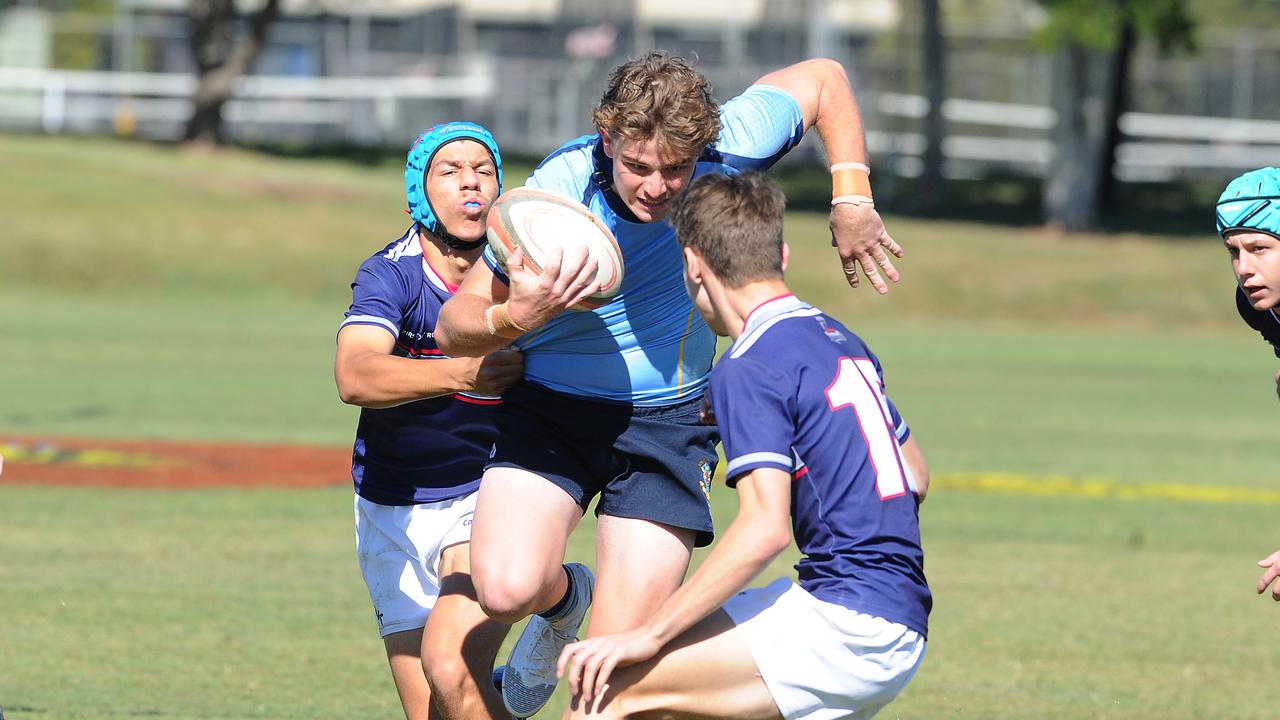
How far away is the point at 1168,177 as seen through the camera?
45.0 m

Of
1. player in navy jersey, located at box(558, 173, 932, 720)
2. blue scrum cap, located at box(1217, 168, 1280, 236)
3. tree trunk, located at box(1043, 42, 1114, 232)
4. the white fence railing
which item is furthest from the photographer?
the white fence railing

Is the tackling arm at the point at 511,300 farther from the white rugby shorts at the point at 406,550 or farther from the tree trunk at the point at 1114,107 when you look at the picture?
→ the tree trunk at the point at 1114,107

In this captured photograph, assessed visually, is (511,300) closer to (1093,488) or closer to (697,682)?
(697,682)

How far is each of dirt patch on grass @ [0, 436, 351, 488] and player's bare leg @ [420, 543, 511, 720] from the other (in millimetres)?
6524

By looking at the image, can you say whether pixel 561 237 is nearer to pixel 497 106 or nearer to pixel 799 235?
pixel 799 235

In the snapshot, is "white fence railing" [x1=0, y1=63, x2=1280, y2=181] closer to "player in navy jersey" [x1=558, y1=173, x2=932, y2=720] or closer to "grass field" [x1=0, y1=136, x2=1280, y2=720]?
"grass field" [x1=0, y1=136, x2=1280, y2=720]

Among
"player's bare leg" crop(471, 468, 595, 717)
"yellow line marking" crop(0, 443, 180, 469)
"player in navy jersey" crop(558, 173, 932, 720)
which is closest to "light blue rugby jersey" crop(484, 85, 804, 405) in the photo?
"player's bare leg" crop(471, 468, 595, 717)

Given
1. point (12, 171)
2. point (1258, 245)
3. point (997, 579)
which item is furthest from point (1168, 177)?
point (1258, 245)

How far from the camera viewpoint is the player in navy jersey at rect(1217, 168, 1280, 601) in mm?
5125

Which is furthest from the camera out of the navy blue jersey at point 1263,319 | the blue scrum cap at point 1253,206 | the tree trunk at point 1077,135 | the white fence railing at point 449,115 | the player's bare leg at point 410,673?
the white fence railing at point 449,115

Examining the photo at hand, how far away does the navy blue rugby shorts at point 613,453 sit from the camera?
17.3ft

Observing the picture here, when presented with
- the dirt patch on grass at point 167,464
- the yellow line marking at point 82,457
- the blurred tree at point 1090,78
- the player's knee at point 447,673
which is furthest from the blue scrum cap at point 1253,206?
the blurred tree at point 1090,78

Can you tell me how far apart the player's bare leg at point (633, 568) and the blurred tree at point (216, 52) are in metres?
34.6

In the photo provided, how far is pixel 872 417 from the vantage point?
14.1ft
